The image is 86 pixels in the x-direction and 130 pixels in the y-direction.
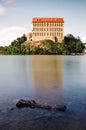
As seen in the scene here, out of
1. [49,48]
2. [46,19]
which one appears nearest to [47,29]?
[46,19]

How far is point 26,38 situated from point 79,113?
16504cm

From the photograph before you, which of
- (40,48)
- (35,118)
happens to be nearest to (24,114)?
(35,118)

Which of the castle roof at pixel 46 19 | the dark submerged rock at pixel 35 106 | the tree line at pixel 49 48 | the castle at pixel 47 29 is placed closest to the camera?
the dark submerged rock at pixel 35 106

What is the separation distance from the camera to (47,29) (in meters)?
176

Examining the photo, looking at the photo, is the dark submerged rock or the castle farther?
the castle

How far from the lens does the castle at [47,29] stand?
560 feet

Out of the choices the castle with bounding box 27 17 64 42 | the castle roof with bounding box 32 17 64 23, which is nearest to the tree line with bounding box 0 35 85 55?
the castle with bounding box 27 17 64 42

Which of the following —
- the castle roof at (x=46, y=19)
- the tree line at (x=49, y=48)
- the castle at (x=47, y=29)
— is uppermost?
the castle roof at (x=46, y=19)

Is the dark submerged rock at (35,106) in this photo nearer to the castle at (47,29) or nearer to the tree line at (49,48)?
the tree line at (49,48)

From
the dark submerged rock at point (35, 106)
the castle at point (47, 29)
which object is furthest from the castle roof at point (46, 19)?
the dark submerged rock at point (35, 106)

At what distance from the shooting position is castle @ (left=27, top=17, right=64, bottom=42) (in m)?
171

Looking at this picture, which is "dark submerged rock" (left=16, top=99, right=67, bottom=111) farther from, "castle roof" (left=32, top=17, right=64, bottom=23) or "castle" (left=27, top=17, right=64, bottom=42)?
"castle roof" (left=32, top=17, right=64, bottom=23)

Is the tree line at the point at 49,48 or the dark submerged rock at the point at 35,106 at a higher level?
the tree line at the point at 49,48

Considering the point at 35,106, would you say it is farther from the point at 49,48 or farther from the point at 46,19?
the point at 46,19
